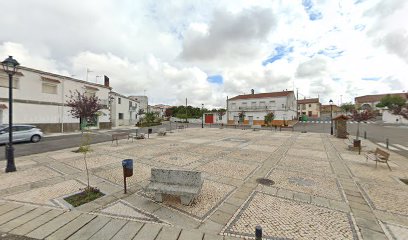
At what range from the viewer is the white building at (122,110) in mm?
36656

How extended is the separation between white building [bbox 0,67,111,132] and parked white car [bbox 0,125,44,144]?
6.49m

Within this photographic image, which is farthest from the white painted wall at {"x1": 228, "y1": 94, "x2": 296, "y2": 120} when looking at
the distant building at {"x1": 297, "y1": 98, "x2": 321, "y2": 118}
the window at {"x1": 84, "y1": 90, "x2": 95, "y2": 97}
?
the distant building at {"x1": 297, "y1": 98, "x2": 321, "y2": 118}

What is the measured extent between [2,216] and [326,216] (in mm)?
7358

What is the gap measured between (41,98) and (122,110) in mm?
17065

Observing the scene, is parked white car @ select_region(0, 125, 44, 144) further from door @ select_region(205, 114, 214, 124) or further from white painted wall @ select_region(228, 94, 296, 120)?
door @ select_region(205, 114, 214, 124)

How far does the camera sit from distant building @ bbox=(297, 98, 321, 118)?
236ft

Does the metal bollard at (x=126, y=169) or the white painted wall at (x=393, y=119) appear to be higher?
the white painted wall at (x=393, y=119)

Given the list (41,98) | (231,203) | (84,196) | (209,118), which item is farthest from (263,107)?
(84,196)

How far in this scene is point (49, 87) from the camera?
900 inches

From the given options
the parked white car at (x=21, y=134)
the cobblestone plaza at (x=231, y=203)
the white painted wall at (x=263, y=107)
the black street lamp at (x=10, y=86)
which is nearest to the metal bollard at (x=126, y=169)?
the cobblestone plaza at (x=231, y=203)

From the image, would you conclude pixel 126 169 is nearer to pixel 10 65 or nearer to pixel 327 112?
pixel 10 65

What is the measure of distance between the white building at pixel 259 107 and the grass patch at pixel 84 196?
41.8 meters

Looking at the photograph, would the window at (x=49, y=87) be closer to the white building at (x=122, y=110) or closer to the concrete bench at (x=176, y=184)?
the white building at (x=122, y=110)

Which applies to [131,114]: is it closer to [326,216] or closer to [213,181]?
[213,181]
